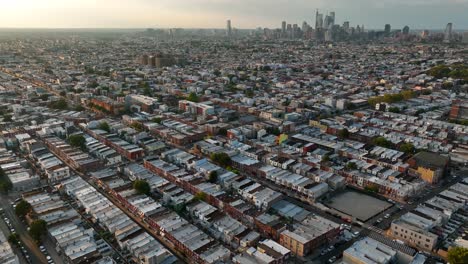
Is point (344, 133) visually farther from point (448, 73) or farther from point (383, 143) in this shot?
point (448, 73)

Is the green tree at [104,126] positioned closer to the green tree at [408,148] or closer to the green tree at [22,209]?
the green tree at [22,209]

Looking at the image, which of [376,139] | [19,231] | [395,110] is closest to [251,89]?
[395,110]

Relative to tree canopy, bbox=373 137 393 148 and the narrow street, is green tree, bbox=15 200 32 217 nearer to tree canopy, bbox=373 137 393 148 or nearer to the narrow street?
the narrow street

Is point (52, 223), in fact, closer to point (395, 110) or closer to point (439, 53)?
point (395, 110)

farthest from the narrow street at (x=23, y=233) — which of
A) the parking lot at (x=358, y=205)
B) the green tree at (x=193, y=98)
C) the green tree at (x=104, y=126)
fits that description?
the green tree at (x=193, y=98)

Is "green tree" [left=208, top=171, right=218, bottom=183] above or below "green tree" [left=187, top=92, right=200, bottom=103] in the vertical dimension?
below

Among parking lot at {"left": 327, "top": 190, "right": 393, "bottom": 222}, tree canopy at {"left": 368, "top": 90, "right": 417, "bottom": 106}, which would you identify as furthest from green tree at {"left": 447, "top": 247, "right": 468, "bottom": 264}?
tree canopy at {"left": 368, "top": 90, "right": 417, "bottom": 106}
